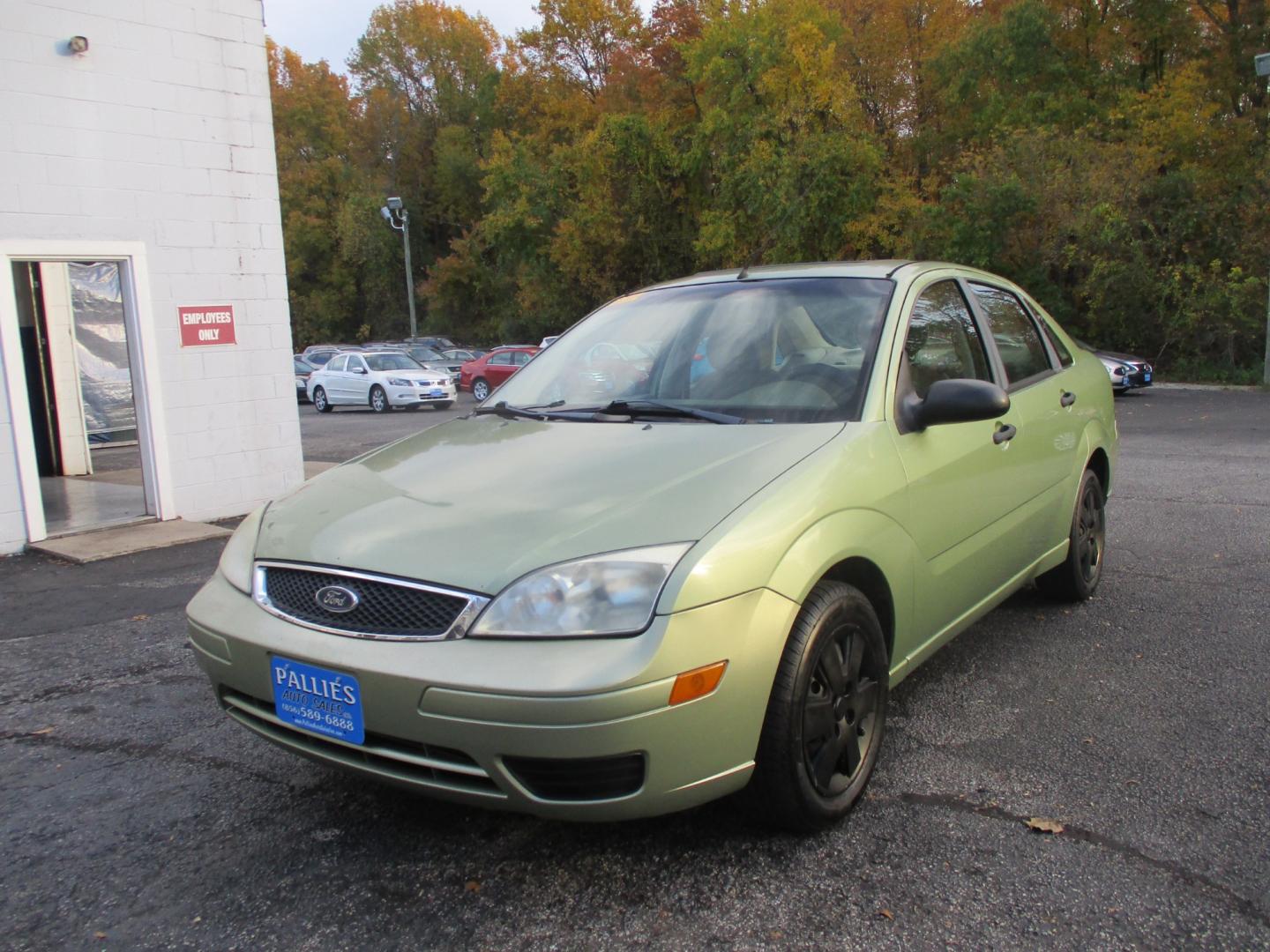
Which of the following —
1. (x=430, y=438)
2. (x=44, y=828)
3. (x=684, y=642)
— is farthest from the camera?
(x=430, y=438)

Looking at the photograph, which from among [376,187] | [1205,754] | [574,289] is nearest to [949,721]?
[1205,754]

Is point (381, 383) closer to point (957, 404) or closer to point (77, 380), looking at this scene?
point (77, 380)

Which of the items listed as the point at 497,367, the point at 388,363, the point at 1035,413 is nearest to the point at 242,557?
the point at 1035,413

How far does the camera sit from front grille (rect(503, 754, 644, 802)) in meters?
2.33

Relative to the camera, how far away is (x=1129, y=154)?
2414cm

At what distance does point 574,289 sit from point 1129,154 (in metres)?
24.2

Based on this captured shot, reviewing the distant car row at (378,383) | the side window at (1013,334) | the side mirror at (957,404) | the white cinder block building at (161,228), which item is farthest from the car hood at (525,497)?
the distant car row at (378,383)

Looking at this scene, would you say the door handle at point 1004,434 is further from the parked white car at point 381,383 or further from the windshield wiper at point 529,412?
the parked white car at point 381,383

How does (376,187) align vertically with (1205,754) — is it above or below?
above

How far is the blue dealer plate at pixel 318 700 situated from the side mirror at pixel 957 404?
1919 mm

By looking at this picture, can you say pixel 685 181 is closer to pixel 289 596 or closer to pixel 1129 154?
pixel 1129 154

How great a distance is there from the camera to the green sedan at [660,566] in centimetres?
235

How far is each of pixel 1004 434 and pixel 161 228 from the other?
7229mm

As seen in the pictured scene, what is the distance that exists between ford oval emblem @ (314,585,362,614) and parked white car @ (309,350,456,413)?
20.8 m
